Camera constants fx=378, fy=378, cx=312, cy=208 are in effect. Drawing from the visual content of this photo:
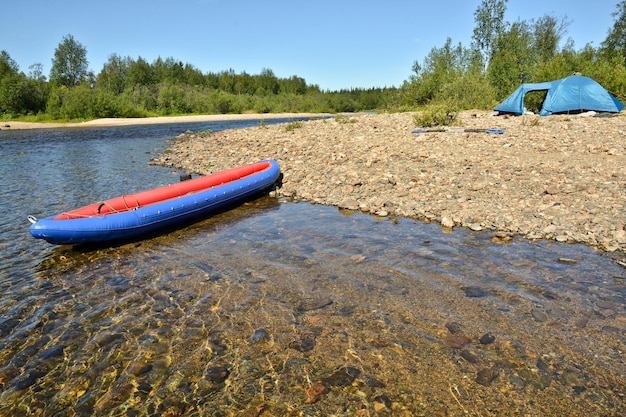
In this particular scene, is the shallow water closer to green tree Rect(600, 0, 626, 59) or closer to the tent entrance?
the tent entrance

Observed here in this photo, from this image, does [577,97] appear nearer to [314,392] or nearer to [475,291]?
[475,291]

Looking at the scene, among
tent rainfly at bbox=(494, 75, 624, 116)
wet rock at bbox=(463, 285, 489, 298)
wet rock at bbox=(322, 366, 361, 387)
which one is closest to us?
wet rock at bbox=(322, 366, 361, 387)

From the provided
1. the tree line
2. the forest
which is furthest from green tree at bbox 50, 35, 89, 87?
the tree line

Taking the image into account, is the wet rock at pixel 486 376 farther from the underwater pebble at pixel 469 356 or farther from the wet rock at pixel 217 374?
the wet rock at pixel 217 374

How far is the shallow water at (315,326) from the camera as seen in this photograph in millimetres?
4332

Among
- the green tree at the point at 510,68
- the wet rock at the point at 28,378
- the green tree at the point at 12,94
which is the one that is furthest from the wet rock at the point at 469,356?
the green tree at the point at 12,94

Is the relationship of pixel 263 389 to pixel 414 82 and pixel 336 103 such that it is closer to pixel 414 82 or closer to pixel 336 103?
pixel 414 82

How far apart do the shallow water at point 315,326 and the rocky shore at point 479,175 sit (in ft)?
3.64

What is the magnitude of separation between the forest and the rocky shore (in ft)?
24.6

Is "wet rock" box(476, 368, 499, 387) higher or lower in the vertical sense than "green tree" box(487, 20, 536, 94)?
lower

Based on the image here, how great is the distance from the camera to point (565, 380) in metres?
4.46

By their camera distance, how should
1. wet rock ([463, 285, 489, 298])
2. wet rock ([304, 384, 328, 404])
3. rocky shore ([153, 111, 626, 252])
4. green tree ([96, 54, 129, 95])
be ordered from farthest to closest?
green tree ([96, 54, 129, 95]) → rocky shore ([153, 111, 626, 252]) → wet rock ([463, 285, 489, 298]) → wet rock ([304, 384, 328, 404])

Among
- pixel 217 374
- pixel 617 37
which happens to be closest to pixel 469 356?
pixel 217 374

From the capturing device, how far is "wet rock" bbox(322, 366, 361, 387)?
454 centimetres
